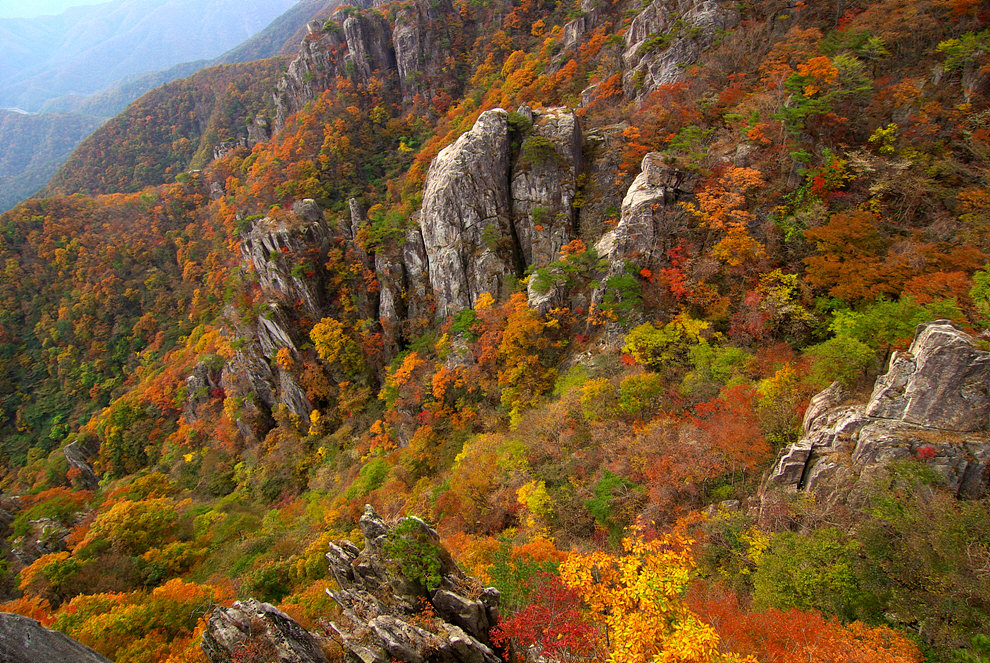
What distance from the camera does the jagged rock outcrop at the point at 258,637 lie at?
8.55 metres

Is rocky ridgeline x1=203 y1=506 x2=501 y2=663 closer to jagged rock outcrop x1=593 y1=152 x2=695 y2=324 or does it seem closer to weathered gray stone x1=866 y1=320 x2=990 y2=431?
weathered gray stone x1=866 y1=320 x2=990 y2=431

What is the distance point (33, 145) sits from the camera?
119 metres

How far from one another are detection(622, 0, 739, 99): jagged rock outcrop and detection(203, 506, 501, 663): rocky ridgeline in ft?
117

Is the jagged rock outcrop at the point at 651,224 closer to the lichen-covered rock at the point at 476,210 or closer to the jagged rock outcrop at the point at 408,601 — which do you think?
the lichen-covered rock at the point at 476,210

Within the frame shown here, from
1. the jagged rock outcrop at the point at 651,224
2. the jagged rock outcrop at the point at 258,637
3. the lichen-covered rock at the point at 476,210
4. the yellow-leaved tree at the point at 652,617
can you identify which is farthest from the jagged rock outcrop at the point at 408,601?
the lichen-covered rock at the point at 476,210

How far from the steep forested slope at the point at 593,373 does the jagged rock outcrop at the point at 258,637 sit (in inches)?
7.9

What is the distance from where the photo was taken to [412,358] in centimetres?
2997

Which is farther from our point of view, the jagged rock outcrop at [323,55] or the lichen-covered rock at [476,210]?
the jagged rock outcrop at [323,55]

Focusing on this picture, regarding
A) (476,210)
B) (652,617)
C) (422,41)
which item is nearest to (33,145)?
(422,41)

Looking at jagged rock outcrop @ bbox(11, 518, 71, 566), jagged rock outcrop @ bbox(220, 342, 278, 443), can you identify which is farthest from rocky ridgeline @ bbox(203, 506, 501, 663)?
jagged rock outcrop @ bbox(220, 342, 278, 443)

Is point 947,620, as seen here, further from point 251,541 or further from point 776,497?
point 251,541

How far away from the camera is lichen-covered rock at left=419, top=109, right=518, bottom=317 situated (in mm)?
29828

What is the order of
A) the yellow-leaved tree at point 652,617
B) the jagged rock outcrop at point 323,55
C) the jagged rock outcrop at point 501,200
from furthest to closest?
1. the jagged rock outcrop at point 323,55
2. the jagged rock outcrop at point 501,200
3. the yellow-leaved tree at point 652,617

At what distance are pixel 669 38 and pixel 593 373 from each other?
2864 centimetres
